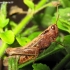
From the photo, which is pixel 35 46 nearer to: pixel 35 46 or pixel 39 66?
pixel 35 46

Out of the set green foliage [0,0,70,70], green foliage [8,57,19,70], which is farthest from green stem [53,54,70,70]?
green foliage [8,57,19,70]

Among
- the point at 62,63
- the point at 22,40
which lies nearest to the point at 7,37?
the point at 22,40

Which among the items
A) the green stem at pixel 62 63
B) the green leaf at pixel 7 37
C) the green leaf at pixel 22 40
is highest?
the green leaf at pixel 7 37

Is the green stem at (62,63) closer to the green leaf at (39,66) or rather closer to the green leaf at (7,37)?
the green leaf at (39,66)

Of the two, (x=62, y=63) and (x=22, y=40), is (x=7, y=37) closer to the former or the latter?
(x=22, y=40)

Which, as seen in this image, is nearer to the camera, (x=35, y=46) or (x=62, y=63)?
(x=62, y=63)

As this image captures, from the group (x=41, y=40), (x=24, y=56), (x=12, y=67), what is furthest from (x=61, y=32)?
(x=12, y=67)

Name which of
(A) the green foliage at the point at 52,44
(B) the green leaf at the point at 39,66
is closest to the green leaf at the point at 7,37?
(A) the green foliage at the point at 52,44

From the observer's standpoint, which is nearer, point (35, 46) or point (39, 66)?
point (39, 66)

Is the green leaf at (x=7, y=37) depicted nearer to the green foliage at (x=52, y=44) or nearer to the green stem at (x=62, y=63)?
the green foliage at (x=52, y=44)

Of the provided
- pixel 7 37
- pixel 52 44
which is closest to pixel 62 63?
pixel 52 44

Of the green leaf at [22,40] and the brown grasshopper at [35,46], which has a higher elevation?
the green leaf at [22,40]
